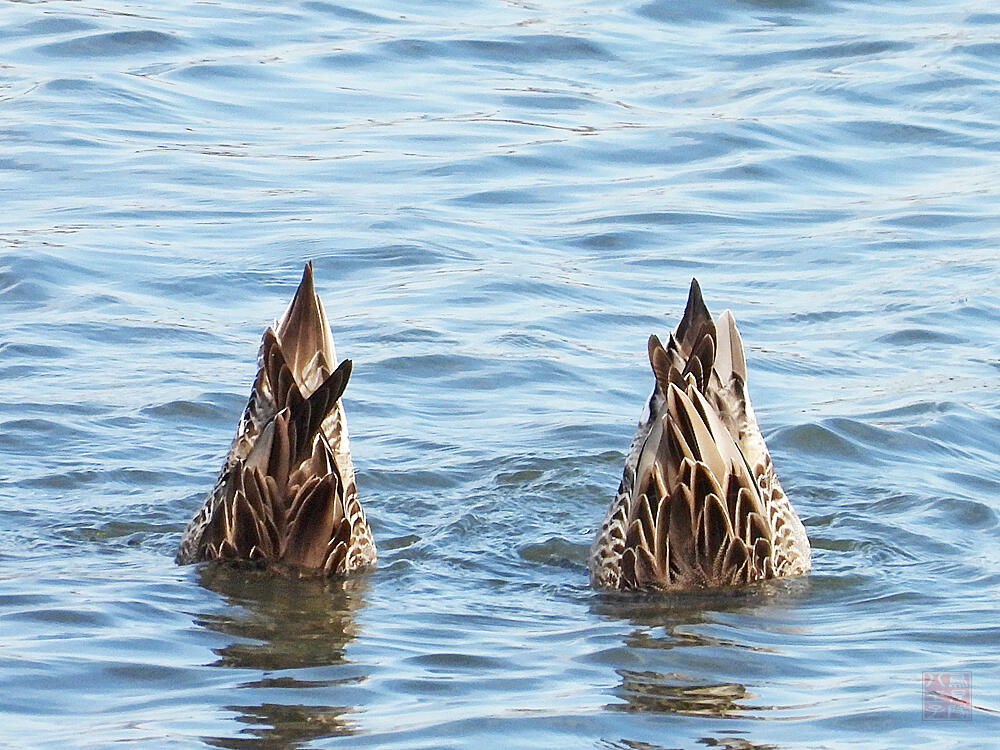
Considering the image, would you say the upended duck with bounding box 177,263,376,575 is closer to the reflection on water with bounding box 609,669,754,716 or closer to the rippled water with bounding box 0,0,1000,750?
the rippled water with bounding box 0,0,1000,750

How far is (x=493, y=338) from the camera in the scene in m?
9.63

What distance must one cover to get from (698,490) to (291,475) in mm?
1267

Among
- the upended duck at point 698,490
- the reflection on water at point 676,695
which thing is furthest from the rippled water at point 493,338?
the upended duck at point 698,490

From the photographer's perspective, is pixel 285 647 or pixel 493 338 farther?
pixel 493 338

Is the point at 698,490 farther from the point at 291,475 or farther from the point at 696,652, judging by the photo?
the point at 291,475

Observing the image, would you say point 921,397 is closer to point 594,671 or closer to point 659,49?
point 594,671

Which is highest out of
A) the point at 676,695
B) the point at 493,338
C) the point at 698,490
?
the point at 493,338

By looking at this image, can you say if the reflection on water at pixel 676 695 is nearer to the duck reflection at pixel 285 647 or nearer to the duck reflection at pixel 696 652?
the duck reflection at pixel 696 652

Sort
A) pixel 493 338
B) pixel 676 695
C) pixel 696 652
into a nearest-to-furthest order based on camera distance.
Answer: pixel 676 695 → pixel 696 652 → pixel 493 338

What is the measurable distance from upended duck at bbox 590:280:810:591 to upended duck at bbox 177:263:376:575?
0.88 m

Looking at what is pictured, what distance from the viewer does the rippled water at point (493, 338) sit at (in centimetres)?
566

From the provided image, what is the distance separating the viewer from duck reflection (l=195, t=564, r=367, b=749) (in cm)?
523

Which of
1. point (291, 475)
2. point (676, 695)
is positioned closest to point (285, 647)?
point (291, 475)

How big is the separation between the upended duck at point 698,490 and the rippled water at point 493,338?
129 millimetres
